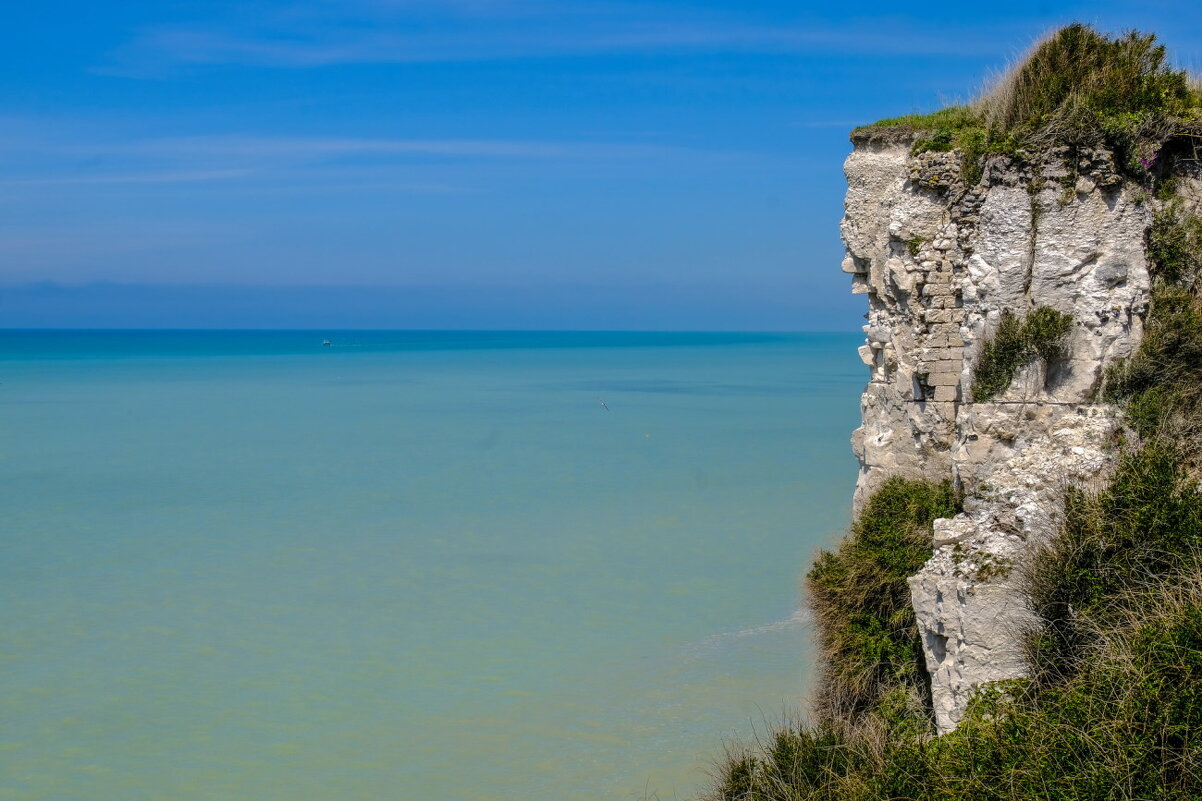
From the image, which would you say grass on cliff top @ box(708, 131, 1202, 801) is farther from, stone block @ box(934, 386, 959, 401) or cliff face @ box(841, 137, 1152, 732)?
stone block @ box(934, 386, 959, 401)

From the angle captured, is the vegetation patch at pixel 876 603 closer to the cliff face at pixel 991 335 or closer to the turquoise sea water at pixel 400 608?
the cliff face at pixel 991 335

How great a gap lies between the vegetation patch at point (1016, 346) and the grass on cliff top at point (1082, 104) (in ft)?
4.13

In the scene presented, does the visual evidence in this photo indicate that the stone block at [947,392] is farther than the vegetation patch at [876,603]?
Yes

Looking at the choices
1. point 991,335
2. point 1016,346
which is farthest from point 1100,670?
point 991,335

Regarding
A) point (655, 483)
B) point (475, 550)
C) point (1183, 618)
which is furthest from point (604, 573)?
point (1183, 618)

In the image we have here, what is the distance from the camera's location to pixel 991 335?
27.7 ft

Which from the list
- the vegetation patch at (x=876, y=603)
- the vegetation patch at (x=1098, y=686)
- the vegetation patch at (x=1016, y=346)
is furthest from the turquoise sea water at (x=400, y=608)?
the vegetation patch at (x=1016, y=346)

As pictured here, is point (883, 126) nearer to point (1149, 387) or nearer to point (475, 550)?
point (1149, 387)

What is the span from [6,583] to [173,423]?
24465 millimetres

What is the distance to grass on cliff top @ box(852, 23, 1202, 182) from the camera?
327 inches

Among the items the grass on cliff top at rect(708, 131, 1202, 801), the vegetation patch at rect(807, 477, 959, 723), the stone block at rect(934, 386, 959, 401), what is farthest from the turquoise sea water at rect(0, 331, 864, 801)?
the stone block at rect(934, 386, 959, 401)

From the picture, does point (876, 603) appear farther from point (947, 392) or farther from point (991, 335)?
point (991, 335)

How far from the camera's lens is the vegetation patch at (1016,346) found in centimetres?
817

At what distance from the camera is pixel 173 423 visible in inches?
1620
